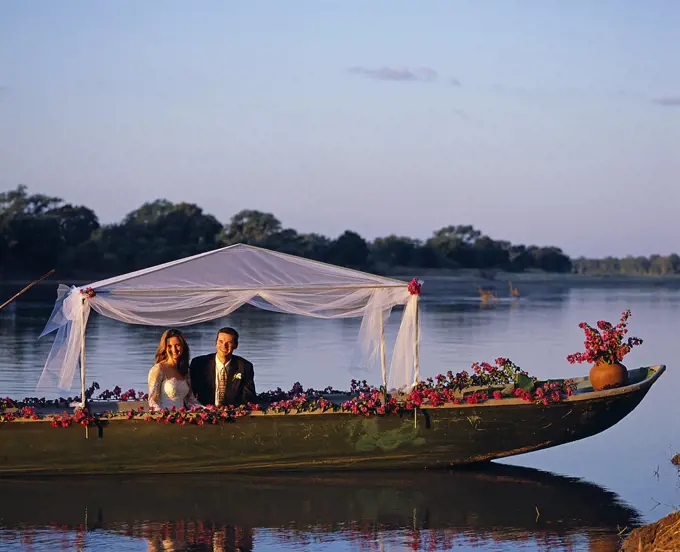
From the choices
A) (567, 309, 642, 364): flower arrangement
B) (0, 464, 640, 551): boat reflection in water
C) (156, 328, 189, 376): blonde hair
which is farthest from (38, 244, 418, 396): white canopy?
(567, 309, 642, 364): flower arrangement

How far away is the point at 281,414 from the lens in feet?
40.4

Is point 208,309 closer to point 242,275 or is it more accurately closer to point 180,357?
point 242,275

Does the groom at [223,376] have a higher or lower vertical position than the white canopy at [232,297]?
lower

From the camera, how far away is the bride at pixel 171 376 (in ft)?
40.8

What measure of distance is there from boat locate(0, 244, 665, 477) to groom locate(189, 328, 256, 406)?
389mm

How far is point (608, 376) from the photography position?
12.9 m

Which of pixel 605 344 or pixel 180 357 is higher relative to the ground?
pixel 605 344

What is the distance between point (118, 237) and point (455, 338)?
45.7m

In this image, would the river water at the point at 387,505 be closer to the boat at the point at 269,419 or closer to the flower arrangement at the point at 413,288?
the boat at the point at 269,419

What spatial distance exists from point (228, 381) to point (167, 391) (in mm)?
642

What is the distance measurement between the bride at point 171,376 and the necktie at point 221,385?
0.26 meters

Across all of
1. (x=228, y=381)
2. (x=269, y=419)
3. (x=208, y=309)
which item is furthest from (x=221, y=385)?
(x=208, y=309)

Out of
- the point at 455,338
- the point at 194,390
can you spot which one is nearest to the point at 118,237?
the point at 455,338

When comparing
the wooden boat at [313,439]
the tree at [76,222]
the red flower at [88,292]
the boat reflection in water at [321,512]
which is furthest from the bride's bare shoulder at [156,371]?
the tree at [76,222]
